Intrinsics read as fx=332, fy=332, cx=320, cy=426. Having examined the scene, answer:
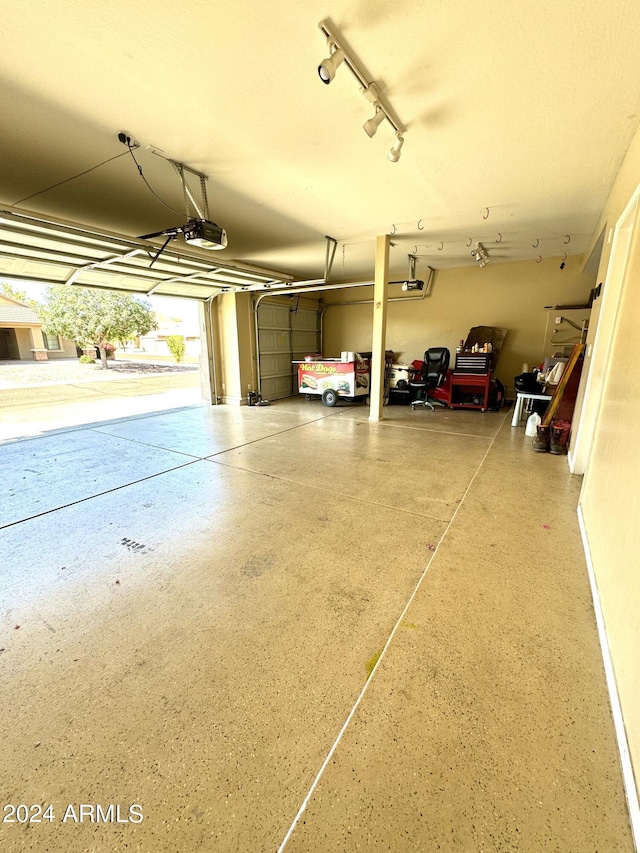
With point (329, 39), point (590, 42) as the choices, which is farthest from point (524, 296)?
point (329, 39)

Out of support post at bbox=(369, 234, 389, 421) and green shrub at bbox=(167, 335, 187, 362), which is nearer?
support post at bbox=(369, 234, 389, 421)

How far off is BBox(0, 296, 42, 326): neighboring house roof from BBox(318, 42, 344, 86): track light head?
22.2 m

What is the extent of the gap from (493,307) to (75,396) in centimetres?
1083

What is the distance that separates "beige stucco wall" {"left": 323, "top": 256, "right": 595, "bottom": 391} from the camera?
6539 millimetres

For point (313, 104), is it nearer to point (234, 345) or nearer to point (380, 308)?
point (380, 308)

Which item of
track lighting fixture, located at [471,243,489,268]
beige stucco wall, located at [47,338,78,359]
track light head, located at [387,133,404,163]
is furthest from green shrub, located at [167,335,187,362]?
track light head, located at [387,133,404,163]

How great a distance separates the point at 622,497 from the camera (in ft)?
4.98

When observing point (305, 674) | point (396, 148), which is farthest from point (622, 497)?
point (396, 148)

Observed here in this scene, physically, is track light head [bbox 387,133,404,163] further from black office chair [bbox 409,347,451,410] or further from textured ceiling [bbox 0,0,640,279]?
black office chair [bbox 409,347,451,410]

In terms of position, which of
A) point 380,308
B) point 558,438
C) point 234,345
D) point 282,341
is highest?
point 380,308

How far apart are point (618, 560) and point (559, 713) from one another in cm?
66
